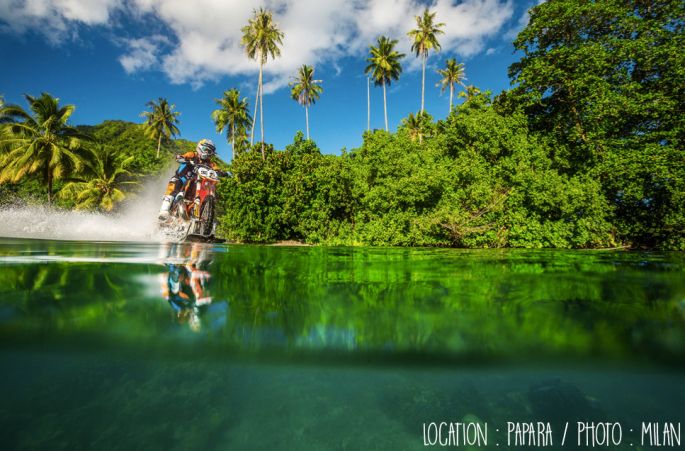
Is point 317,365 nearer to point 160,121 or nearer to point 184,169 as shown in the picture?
point 184,169

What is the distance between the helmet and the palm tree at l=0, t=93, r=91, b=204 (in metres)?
14.8

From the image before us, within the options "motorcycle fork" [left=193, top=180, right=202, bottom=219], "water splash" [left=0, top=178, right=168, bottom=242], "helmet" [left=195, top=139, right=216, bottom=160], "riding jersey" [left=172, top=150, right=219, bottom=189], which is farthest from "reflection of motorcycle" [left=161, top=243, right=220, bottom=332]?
"water splash" [left=0, top=178, right=168, bottom=242]

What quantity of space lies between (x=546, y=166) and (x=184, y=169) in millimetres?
18020

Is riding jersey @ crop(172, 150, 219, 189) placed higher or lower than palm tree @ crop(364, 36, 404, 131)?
lower

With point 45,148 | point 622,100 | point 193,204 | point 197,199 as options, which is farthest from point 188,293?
point 45,148

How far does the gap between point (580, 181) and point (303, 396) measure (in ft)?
56.1

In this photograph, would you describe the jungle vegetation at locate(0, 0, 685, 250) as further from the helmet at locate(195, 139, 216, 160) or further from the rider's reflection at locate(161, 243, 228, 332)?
the rider's reflection at locate(161, 243, 228, 332)

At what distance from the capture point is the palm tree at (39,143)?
916 inches

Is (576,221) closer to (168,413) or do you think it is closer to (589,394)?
(589,394)

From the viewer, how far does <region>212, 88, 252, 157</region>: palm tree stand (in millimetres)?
39344

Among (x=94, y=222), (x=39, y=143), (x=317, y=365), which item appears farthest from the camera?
(x=94, y=222)

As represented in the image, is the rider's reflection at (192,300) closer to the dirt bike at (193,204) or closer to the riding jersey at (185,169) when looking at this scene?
the dirt bike at (193,204)

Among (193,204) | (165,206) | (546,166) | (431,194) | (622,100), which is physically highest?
(622,100)

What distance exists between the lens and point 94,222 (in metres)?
25.2
